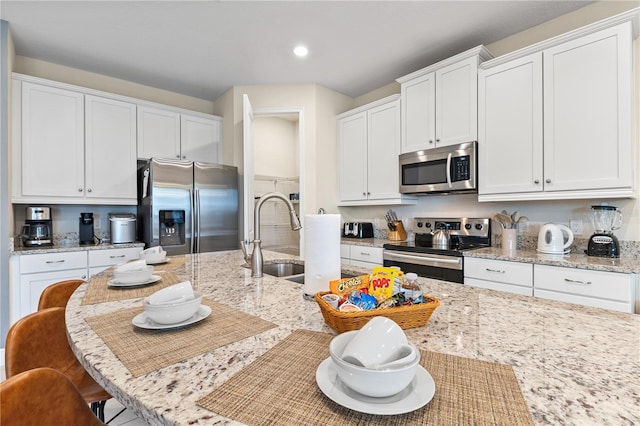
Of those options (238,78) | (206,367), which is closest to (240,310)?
(206,367)

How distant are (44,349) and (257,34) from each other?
8.42 ft

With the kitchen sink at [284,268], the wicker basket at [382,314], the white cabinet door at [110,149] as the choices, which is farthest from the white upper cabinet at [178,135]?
the wicker basket at [382,314]

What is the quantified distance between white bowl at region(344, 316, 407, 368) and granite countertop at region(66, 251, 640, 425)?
0.65 feet

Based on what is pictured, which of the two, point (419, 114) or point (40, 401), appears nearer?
point (40, 401)

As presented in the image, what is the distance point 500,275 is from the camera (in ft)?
6.95

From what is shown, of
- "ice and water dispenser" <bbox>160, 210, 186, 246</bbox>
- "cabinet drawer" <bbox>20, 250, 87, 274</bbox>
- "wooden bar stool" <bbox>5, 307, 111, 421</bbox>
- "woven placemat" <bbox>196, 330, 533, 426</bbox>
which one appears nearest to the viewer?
"woven placemat" <bbox>196, 330, 533, 426</bbox>

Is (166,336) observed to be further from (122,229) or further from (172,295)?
(122,229)

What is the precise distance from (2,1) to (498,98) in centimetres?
371

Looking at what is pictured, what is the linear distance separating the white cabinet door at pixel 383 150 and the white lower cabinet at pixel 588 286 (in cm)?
153

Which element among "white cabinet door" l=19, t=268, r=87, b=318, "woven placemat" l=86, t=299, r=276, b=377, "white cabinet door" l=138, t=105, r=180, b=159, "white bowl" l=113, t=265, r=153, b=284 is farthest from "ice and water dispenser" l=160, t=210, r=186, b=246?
"woven placemat" l=86, t=299, r=276, b=377

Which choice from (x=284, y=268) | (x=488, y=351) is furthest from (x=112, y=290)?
(x=488, y=351)

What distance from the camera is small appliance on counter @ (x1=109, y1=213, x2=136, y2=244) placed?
3023 millimetres

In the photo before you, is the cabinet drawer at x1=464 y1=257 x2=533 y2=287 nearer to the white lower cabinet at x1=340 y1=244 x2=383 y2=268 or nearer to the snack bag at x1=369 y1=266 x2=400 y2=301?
the white lower cabinet at x1=340 y1=244 x2=383 y2=268

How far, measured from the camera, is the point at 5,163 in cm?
239
